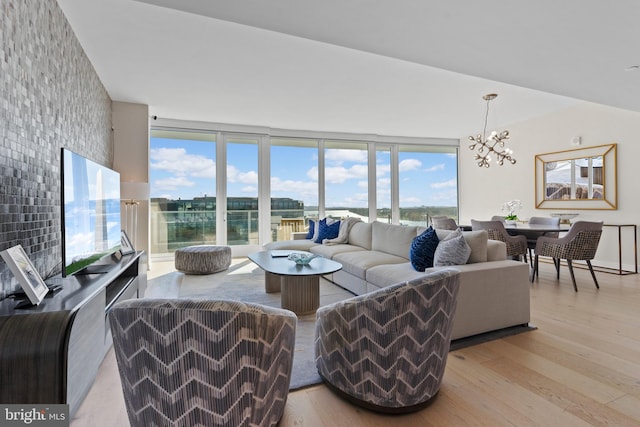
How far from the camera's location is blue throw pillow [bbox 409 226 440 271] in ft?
9.66

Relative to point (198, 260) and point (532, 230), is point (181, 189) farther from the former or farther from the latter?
point (532, 230)

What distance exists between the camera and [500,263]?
2.72 m

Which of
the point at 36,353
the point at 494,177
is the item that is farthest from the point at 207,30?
the point at 494,177

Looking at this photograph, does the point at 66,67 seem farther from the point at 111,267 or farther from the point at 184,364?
the point at 184,364

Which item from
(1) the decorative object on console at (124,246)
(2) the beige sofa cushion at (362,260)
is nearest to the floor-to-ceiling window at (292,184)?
(2) the beige sofa cushion at (362,260)

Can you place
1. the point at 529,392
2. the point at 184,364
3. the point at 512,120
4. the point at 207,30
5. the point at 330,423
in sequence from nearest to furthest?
the point at 184,364, the point at 330,423, the point at 529,392, the point at 207,30, the point at 512,120

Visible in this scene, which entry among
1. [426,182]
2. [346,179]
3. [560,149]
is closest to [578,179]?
[560,149]

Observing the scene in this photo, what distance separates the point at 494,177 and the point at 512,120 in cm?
130

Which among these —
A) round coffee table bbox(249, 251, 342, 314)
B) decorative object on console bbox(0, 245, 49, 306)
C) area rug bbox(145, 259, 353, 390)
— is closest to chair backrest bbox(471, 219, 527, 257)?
area rug bbox(145, 259, 353, 390)

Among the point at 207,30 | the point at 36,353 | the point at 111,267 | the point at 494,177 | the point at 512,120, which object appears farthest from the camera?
the point at 494,177

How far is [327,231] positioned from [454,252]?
9.09 feet

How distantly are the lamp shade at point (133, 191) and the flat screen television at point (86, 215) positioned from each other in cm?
132

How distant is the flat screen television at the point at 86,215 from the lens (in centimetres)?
198

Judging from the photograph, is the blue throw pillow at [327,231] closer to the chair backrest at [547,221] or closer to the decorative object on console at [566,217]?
the chair backrest at [547,221]
